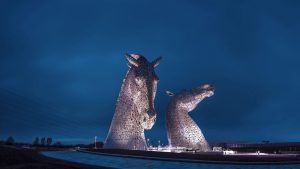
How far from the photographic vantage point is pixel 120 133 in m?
21.7

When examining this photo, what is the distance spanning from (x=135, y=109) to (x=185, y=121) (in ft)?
11.1

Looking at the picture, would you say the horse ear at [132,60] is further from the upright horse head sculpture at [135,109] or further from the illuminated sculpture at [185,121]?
the illuminated sculpture at [185,121]

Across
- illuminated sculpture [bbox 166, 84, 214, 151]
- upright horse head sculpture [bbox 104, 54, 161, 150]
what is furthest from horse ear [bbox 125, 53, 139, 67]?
illuminated sculpture [bbox 166, 84, 214, 151]

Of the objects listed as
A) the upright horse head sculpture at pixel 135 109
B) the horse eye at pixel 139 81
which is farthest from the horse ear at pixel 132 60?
the horse eye at pixel 139 81

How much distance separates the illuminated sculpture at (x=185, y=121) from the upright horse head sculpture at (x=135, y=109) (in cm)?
251

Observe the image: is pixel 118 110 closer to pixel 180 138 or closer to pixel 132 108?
pixel 132 108

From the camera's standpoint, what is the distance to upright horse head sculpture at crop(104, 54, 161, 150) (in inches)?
846

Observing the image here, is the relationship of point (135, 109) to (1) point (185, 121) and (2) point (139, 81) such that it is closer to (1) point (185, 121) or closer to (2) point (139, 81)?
(2) point (139, 81)

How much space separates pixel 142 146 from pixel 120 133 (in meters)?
1.39

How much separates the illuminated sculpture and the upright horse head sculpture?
8.23 feet

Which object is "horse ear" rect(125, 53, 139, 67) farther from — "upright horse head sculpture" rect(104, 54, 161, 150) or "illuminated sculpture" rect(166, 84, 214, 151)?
"illuminated sculpture" rect(166, 84, 214, 151)

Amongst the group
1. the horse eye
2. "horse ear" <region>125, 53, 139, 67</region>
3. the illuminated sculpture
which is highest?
"horse ear" <region>125, 53, 139, 67</region>

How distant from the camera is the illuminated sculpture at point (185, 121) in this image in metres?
23.4

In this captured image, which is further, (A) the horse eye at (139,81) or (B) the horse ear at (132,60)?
(B) the horse ear at (132,60)
